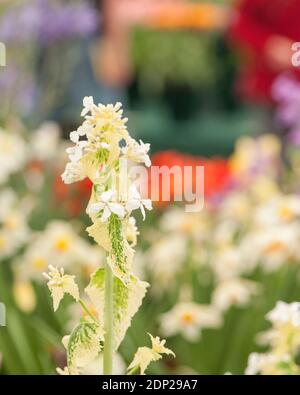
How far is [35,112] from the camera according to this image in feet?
6.41

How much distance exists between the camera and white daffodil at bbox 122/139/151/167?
0.39 m

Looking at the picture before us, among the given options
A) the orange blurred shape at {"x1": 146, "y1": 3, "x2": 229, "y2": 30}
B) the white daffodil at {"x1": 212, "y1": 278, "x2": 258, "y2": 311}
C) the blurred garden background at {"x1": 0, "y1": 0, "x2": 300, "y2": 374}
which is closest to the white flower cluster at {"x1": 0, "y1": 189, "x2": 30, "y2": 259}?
the blurred garden background at {"x1": 0, "y1": 0, "x2": 300, "y2": 374}

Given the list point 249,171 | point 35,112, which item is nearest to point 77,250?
point 249,171

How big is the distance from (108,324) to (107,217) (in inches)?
1.8

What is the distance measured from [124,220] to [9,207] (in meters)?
0.84

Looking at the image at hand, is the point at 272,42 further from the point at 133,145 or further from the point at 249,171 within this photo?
the point at 133,145

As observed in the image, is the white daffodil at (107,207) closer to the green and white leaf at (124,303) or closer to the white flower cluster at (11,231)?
the green and white leaf at (124,303)

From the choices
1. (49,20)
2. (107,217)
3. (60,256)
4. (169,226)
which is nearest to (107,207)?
(107,217)

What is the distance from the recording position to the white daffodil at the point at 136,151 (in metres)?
0.39

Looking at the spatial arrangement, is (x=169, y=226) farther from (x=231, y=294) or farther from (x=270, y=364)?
(x=270, y=364)

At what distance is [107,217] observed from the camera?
0.39 meters

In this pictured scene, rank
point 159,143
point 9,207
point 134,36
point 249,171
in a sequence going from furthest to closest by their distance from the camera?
point 134,36 → point 159,143 → point 249,171 → point 9,207

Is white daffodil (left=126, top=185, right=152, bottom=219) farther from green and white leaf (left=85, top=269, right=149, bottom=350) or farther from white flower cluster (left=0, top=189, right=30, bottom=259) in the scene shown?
white flower cluster (left=0, top=189, right=30, bottom=259)
